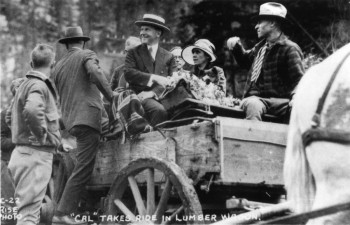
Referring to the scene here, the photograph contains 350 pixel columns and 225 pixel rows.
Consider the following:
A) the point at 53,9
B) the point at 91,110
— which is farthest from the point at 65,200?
the point at 53,9

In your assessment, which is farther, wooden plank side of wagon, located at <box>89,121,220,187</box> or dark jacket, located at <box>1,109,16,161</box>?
dark jacket, located at <box>1,109,16,161</box>

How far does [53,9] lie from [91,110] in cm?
379

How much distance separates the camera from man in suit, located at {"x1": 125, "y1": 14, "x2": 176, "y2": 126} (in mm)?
5285

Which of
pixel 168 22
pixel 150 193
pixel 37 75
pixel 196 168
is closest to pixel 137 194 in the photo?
pixel 150 193

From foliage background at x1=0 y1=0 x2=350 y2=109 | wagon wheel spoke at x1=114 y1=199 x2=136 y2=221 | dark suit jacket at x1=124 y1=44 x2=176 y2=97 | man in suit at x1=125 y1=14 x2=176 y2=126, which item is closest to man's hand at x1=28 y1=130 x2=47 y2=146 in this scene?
wagon wheel spoke at x1=114 y1=199 x2=136 y2=221

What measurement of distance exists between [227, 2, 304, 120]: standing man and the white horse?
5.70ft

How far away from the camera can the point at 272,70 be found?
17.1 ft

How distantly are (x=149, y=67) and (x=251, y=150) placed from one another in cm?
160

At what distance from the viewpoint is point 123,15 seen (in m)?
9.22

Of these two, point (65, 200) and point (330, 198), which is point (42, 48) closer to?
point (65, 200)

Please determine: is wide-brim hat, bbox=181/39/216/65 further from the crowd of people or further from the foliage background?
the foliage background

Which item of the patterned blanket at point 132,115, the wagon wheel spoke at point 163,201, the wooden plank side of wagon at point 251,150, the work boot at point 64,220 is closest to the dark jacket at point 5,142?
the work boot at point 64,220

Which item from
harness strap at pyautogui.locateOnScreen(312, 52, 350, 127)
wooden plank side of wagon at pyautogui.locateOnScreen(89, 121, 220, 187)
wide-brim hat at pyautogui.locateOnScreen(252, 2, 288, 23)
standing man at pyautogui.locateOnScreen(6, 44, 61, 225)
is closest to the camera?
harness strap at pyautogui.locateOnScreen(312, 52, 350, 127)

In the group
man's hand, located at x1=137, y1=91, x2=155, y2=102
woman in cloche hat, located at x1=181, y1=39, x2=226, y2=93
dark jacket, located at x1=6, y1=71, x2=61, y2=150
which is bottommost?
dark jacket, located at x1=6, y1=71, x2=61, y2=150
